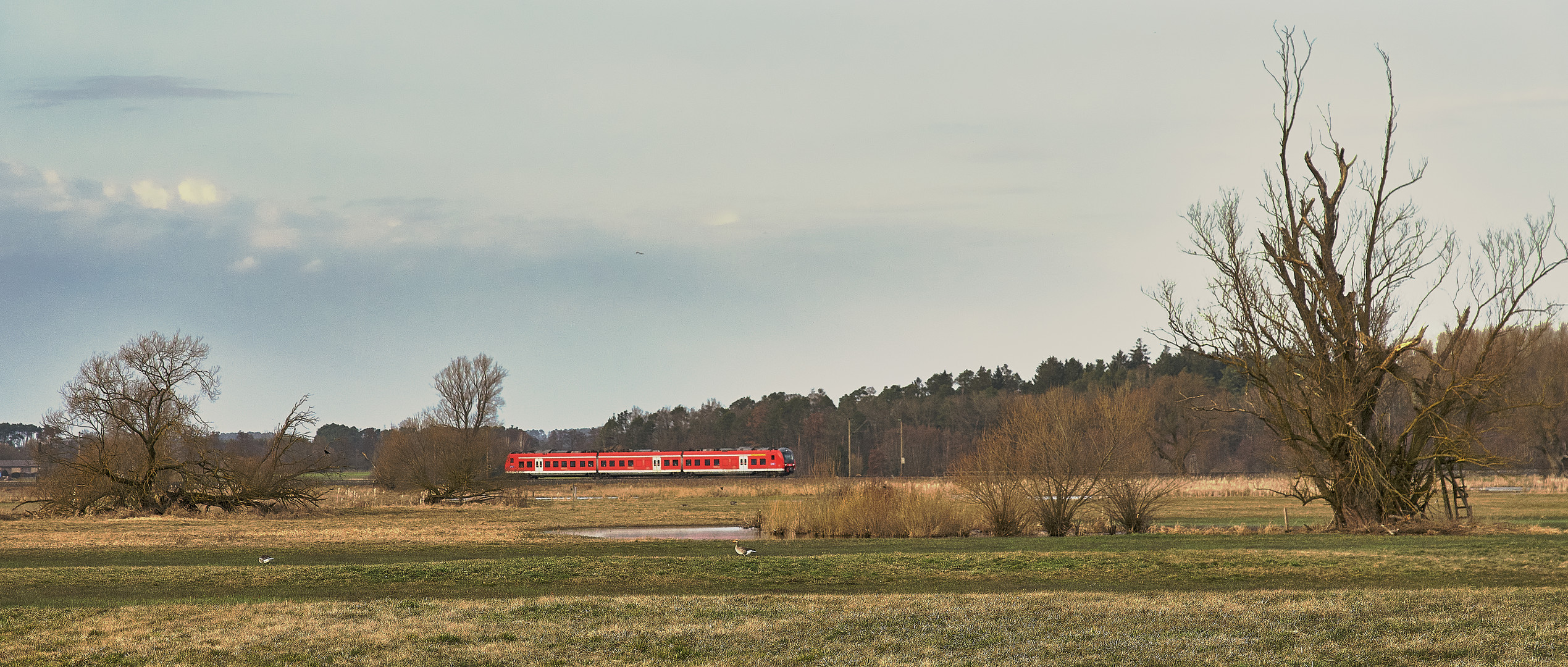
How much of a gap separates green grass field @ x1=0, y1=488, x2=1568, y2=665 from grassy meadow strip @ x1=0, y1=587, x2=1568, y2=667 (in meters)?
0.04

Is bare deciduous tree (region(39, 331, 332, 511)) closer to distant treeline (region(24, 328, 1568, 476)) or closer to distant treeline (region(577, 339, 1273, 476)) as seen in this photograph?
distant treeline (region(24, 328, 1568, 476))

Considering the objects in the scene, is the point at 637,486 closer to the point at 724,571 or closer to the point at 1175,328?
the point at 1175,328

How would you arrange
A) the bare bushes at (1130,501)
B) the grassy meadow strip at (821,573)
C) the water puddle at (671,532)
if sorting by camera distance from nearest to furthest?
the grassy meadow strip at (821,573) → the bare bushes at (1130,501) → the water puddle at (671,532)

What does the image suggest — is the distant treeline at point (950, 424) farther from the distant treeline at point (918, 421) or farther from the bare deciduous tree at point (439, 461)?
the bare deciduous tree at point (439, 461)

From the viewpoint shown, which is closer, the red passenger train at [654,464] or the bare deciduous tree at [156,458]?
the bare deciduous tree at [156,458]

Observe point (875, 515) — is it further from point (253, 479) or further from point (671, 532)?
point (253, 479)

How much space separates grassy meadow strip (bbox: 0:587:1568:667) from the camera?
977 cm

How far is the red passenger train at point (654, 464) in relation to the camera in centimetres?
7231

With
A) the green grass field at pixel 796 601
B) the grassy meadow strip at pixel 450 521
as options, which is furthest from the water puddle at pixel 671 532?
the green grass field at pixel 796 601

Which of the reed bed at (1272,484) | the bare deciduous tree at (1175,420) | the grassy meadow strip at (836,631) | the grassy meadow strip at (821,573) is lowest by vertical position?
the reed bed at (1272,484)

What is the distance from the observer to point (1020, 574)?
683 inches

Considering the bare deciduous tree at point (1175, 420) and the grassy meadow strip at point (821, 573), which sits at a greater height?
the bare deciduous tree at point (1175, 420)

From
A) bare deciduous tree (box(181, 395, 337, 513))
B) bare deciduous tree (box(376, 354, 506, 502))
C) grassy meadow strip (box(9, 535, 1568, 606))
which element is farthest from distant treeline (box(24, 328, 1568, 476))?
grassy meadow strip (box(9, 535, 1568, 606))

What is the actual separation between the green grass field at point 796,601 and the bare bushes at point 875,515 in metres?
2.16
